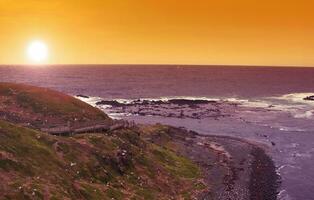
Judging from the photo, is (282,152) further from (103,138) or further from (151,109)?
(151,109)

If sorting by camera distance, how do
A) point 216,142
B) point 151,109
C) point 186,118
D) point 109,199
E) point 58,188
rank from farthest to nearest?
1. point 151,109
2. point 186,118
3. point 216,142
4. point 109,199
5. point 58,188

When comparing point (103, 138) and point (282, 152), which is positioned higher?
point (103, 138)

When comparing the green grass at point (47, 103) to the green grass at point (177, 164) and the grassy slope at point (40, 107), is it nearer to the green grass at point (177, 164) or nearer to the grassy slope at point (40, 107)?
the grassy slope at point (40, 107)

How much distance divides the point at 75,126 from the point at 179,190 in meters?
15.2

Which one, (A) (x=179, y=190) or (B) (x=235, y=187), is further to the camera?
(B) (x=235, y=187)

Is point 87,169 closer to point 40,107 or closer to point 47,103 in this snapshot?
point 40,107

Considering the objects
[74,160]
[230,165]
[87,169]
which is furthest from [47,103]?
[230,165]

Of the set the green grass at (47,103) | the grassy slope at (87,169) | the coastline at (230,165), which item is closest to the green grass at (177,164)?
the grassy slope at (87,169)

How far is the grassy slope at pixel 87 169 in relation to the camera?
3828cm

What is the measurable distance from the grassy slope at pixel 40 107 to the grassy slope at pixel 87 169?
738 centimetres

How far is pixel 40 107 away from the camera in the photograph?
6431 centimetres

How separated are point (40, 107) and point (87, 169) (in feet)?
68.3

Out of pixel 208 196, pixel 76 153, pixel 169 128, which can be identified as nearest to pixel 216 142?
pixel 169 128

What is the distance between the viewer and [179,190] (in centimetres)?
5297
